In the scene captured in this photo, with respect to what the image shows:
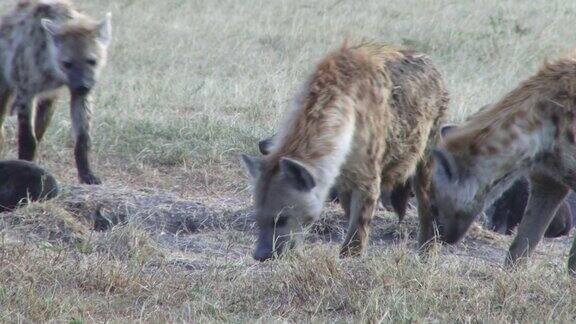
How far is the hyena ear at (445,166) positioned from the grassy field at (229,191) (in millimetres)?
318

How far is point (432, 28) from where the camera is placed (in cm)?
1060

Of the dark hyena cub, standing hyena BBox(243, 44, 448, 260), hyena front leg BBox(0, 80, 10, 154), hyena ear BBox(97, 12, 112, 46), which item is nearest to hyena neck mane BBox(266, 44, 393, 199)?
standing hyena BBox(243, 44, 448, 260)

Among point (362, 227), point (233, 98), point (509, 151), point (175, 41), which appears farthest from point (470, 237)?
point (175, 41)

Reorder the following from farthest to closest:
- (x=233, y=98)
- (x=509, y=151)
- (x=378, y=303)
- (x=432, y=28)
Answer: (x=432, y=28), (x=233, y=98), (x=509, y=151), (x=378, y=303)

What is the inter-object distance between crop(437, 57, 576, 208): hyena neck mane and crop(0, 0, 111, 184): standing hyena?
2400 millimetres

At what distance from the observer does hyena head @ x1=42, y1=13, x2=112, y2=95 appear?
5965 millimetres

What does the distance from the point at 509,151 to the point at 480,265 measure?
1.48 feet

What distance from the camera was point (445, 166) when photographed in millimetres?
4250

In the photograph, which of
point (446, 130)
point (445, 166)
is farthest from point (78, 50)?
point (445, 166)

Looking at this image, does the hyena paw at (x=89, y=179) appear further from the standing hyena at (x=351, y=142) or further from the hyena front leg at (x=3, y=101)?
the standing hyena at (x=351, y=142)

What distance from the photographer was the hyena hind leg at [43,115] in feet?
20.9

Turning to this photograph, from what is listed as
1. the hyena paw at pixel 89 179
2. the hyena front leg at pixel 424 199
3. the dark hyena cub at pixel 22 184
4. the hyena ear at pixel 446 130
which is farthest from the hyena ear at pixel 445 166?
the hyena paw at pixel 89 179

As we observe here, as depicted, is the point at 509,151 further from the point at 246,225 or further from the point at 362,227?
the point at 246,225

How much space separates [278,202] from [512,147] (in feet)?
2.94
